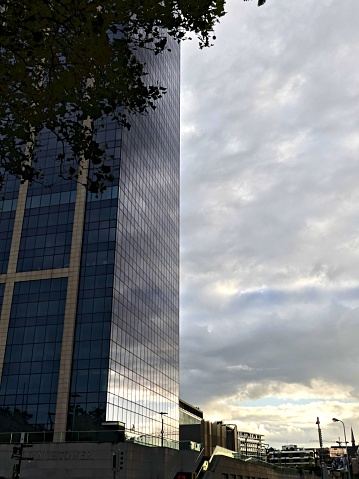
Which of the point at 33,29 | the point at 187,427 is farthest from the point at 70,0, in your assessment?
the point at 187,427

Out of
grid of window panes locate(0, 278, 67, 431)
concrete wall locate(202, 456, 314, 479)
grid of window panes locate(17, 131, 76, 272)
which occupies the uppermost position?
grid of window panes locate(17, 131, 76, 272)

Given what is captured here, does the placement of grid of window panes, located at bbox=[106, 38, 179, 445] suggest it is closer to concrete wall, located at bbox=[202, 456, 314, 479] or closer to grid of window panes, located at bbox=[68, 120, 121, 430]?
grid of window panes, located at bbox=[68, 120, 121, 430]

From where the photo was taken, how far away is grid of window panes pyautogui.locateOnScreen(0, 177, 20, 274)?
70.4 metres

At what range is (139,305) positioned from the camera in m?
71.2

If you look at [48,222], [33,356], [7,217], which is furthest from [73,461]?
[7,217]

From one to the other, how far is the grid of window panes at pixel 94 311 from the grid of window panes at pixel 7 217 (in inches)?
482

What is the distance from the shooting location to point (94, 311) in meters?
61.9

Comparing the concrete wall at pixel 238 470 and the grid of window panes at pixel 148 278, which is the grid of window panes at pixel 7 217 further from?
the concrete wall at pixel 238 470

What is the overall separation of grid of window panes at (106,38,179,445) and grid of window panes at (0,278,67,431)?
7400mm

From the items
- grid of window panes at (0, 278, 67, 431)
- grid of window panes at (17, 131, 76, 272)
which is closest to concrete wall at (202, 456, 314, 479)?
grid of window panes at (0, 278, 67, 431)

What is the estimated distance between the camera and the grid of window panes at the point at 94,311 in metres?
57.2

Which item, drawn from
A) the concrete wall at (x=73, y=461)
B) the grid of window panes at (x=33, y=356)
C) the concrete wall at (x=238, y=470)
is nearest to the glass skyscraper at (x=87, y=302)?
the grid of window panes at (x=33, y=356)

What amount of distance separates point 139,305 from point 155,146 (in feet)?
97.2

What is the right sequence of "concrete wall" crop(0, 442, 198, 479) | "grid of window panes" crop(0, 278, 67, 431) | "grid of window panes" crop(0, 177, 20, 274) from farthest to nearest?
"grid of window panes" crop(0, 177, 20, 274)
"grid of window panes" crop(0, 278, 67, 431)
"concrete wall" crop(0, 442, 198, 479)
